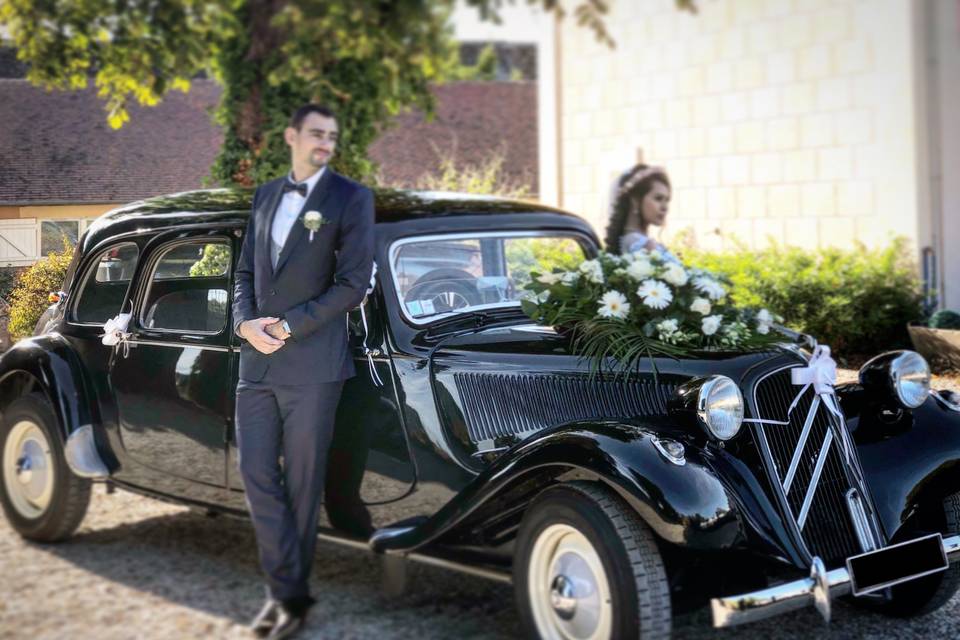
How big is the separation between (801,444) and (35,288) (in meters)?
3.54

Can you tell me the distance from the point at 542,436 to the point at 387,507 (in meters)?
0.77

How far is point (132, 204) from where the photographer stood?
477 centimetres

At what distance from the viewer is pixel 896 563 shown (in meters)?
3.28

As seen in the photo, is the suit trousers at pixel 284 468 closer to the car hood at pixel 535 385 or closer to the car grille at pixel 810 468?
the car hood at pixel 535 385

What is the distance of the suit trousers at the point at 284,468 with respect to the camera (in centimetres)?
350

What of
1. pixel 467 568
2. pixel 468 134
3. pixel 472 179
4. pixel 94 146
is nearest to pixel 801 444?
pixel 467 568

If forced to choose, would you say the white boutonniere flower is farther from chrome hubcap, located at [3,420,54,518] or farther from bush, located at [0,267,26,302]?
bush, located at [0,267,26,302]

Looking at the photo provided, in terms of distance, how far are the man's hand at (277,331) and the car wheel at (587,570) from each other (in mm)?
958

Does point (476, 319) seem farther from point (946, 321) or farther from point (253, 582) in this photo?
point (946, 321)

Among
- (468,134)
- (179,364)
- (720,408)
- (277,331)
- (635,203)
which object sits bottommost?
(720,408)

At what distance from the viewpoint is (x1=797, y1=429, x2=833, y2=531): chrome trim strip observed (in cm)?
335

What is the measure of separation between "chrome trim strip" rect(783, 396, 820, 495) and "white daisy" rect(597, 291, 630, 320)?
2.40 ft

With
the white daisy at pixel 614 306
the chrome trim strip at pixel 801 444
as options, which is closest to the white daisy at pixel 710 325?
the white daisy at pixel 614 306

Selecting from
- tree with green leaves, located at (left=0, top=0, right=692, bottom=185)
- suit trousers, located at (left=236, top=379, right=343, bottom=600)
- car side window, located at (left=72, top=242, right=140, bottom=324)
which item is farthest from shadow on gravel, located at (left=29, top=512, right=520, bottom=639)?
tree with green leaves, located at (left=0, top=0, right=692, bottom=185)
